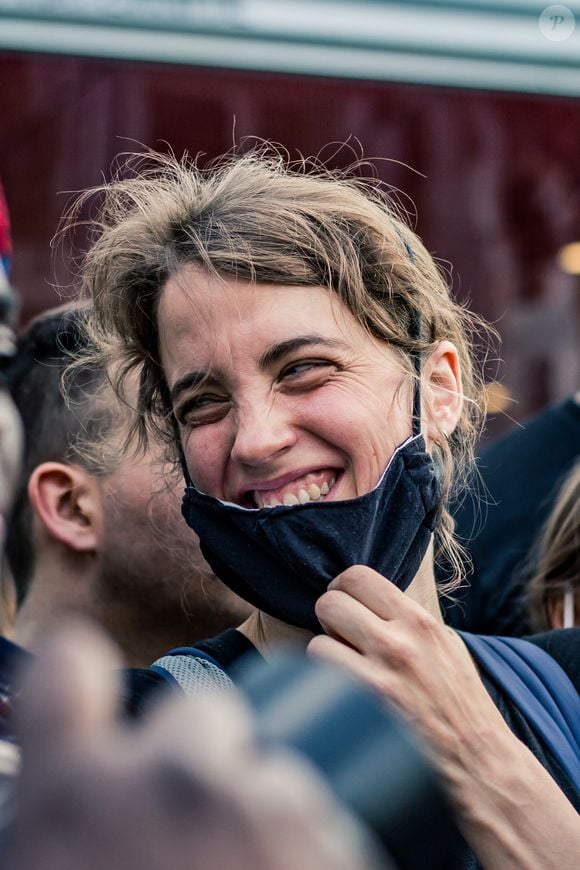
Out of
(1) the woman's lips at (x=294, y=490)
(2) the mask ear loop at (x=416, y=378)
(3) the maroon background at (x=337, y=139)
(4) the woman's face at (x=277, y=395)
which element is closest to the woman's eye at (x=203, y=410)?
(4) the woman's face at (x=277, y=395)

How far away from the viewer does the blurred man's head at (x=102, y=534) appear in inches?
96.7

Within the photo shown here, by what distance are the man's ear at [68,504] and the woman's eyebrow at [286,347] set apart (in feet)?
2.93

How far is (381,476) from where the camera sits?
1.77 m

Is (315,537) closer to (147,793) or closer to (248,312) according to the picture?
(248,312)

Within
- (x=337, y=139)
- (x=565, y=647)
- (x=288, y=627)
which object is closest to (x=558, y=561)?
(x=565, y=647)

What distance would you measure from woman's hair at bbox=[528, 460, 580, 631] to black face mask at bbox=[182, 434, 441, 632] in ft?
2.93

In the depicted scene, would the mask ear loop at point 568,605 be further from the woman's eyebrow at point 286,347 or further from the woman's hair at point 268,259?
the woman's eyebrow at point 286,347

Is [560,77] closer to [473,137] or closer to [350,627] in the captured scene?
[473,137]

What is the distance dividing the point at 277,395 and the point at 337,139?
10.1ft

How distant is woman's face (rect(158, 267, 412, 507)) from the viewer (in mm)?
1742

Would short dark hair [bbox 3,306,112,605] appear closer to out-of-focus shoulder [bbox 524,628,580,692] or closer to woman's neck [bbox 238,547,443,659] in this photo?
woman's neck [bbox 238,547,443,659]

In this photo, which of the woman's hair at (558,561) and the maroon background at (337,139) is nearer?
the woman's hair at (558,561)

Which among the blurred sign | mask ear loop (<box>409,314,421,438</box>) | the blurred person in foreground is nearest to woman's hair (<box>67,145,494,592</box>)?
mask ear loop (<box>409,314,421,438</box>)

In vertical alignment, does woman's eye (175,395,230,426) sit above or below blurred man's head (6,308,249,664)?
above
